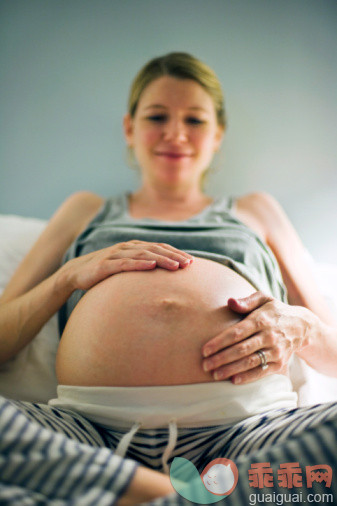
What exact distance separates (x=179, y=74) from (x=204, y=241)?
1.68 feet

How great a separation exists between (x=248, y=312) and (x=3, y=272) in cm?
68

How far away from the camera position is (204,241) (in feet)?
2.80

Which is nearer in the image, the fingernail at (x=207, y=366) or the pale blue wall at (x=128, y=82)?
the fingernail at (x=207, y=366)

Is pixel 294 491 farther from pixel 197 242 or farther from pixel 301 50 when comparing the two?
pixel 301 50

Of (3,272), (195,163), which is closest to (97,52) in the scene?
(195,163)

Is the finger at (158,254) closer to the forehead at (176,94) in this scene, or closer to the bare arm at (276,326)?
the bare arm at (276,326)

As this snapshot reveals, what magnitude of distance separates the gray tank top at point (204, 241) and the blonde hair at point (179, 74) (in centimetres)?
39

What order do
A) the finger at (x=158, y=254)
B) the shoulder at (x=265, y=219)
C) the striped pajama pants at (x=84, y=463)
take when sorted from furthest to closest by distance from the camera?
the shoulder at (x=265, y=219)
the finger at (x=158, y=254)
the striped pajama pants at (x=84, y=463)

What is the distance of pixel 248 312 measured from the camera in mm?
669

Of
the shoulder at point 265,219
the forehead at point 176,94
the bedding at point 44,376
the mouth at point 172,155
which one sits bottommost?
the bedding at point 44,376

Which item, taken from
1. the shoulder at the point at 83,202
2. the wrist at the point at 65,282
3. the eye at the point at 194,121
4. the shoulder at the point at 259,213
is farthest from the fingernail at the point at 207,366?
the eye at the point at 194,121

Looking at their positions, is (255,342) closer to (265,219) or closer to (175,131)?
(265,219)

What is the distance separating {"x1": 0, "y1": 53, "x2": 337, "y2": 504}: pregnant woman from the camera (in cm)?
59

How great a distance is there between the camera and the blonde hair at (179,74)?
41.4 inches
